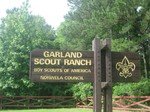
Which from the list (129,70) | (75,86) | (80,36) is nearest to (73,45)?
(80,36)

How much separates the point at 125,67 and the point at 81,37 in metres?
19.6

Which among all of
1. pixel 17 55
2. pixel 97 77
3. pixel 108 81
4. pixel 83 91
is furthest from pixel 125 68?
pixel 17 55

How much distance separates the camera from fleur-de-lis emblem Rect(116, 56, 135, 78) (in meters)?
6.68

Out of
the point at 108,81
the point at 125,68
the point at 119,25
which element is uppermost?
the point at 119,25

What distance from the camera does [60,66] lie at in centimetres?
649

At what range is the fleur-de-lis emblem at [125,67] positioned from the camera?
668cm

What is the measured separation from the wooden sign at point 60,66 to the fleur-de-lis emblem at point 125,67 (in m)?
0.57

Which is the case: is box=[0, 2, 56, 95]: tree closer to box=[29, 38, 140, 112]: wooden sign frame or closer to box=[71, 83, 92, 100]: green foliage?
box=[71, 83, 92, 100]: green foliage

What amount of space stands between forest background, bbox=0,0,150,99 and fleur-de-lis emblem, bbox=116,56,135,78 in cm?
1396

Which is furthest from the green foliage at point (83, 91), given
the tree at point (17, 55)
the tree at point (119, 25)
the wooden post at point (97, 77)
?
the wooden post at point (97, 77)

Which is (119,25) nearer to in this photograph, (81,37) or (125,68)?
(81,37)

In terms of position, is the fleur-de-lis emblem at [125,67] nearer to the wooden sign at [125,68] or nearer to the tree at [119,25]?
the wooden sign at [125,68]

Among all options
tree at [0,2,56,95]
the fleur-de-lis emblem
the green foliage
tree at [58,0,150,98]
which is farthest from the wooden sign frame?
tree at [0,2,56,95]

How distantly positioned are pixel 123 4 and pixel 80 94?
819 centimetres
